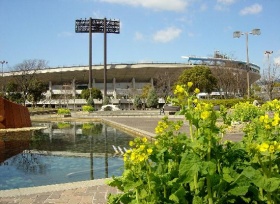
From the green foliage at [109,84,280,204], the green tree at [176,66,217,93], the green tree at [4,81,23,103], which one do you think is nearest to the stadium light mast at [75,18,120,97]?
the green tree at [4,81,23,103]

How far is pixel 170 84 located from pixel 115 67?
14333 mm

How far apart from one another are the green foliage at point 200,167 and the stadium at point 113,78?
61379mm

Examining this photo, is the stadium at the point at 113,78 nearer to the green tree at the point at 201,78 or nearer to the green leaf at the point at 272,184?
the green tree at the point at 201,78

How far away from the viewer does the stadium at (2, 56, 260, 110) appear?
70062 millimetres

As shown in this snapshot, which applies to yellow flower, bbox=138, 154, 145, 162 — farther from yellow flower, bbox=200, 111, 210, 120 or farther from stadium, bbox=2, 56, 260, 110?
stadium, bbox=2, 56, 260, 110

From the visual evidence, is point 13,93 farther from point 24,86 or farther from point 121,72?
point 121,72

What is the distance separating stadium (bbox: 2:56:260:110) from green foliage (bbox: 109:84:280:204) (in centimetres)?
6138

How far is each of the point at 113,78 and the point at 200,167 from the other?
78639mm

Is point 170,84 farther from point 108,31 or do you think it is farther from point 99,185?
point 99,185

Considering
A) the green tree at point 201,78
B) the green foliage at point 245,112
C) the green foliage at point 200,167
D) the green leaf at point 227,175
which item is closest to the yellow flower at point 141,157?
the green foliage at point 200,167

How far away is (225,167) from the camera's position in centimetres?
240

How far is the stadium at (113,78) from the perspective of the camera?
70.1m

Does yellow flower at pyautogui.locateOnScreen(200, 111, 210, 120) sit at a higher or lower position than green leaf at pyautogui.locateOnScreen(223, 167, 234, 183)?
higher

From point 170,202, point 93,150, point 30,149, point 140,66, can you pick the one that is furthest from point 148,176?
point 140,66
